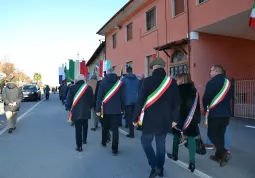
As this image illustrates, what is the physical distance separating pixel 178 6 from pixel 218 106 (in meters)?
10.3

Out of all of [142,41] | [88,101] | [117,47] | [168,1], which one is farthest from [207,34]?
[117,47]

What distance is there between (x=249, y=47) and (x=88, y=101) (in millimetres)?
11670

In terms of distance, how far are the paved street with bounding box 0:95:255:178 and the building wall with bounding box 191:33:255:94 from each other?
Result: 17.4 ft

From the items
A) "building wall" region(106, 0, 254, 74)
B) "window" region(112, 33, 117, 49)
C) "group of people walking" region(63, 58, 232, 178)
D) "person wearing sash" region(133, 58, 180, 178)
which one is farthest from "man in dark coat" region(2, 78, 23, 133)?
"window" region(112, 33, 117, 49)

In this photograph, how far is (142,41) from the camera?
18312 millimetres

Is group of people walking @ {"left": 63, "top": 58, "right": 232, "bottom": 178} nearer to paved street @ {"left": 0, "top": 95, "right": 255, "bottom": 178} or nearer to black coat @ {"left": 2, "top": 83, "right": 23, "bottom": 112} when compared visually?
paved street @ {"left": 0, "top": 95, "right": 255, "bottom": 178}

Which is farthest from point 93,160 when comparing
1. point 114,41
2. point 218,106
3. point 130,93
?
point 114,41

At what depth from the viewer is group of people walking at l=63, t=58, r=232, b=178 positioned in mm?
4352

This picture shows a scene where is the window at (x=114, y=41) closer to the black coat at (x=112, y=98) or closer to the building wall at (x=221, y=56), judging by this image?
the building wall at (x=221, y=56)

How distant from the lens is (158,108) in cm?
434

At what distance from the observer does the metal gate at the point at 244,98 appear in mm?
11055

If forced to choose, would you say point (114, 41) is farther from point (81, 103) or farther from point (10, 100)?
point (81, 103)

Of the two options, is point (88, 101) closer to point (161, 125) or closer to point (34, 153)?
point (34, 153)

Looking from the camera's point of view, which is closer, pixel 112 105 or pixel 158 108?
pixel 158 108
